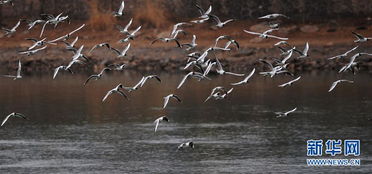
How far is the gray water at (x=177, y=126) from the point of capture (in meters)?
42.6

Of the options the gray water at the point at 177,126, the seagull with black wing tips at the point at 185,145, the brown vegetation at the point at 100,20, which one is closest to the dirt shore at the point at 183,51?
the brown vegetation at the point at 100,20

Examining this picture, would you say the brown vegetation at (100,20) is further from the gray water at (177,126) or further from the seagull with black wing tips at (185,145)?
the seagull with black wing tips at (185,145)

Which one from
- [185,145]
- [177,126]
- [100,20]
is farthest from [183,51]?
[185,145]

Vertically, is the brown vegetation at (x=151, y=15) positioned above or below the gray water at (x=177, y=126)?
above

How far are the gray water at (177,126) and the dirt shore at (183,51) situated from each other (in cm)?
509

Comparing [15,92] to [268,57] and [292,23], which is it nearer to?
[268,57]

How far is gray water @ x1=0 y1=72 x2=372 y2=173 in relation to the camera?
42594 millimetres

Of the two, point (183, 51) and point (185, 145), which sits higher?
point (185, 145)

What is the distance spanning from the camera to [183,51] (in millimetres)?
79562

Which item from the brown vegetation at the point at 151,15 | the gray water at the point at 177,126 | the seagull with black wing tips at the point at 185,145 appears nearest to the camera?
the gray water at the point at 177,126

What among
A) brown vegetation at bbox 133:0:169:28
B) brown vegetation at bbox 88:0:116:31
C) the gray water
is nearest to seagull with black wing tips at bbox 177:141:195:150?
the gray water

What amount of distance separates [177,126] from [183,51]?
27.4 metres

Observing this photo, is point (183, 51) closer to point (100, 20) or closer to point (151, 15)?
point (151, 15)

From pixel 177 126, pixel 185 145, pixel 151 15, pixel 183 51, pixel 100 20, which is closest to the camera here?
pixel 185 145
